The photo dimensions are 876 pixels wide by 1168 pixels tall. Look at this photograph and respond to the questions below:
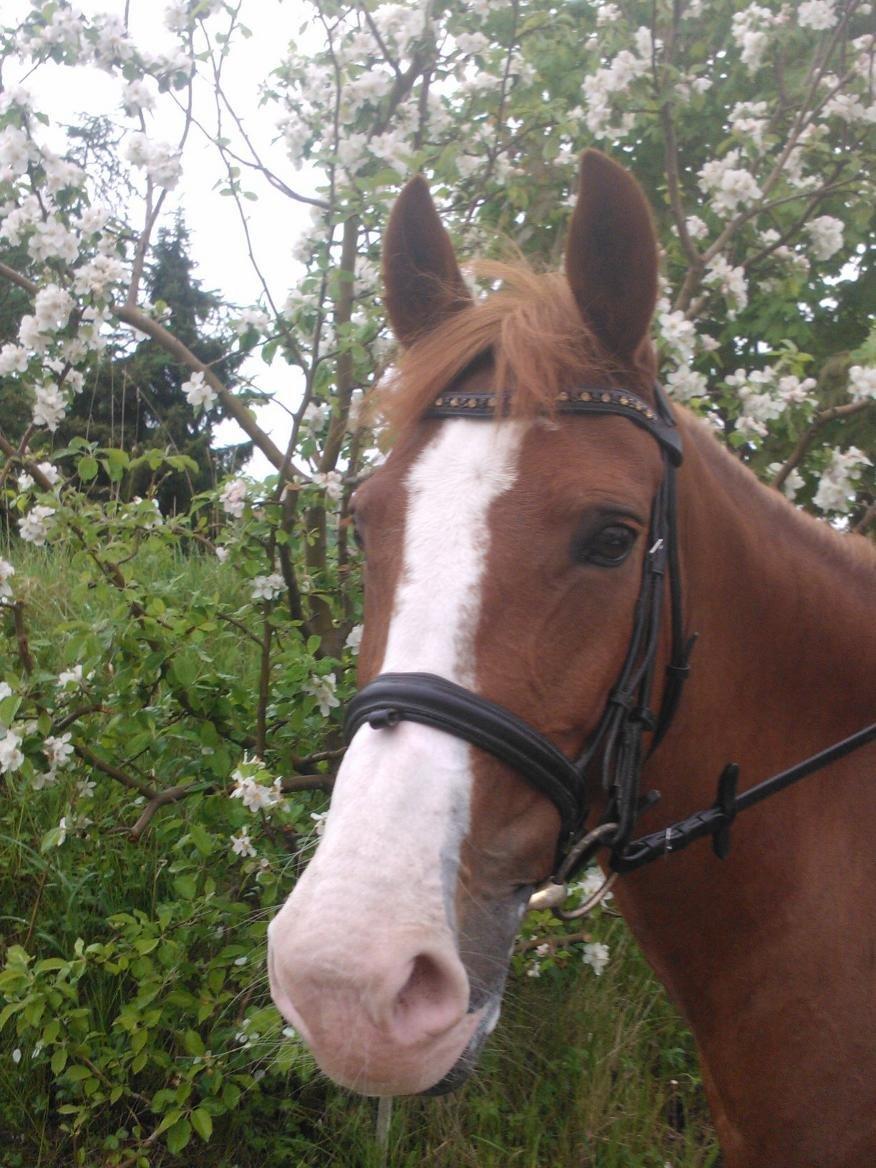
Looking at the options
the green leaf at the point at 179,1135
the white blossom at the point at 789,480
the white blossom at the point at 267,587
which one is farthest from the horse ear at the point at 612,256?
the green leaf at the point at 179,1135

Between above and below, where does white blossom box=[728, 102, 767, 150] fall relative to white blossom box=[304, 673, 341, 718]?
above

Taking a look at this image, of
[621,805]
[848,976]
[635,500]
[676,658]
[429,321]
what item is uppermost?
[429,321]

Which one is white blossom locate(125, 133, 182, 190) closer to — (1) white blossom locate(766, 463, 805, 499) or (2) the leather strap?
(2) the leather strap

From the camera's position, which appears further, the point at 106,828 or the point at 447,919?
the point at 106,828

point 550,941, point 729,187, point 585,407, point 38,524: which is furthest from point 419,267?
point 550,941

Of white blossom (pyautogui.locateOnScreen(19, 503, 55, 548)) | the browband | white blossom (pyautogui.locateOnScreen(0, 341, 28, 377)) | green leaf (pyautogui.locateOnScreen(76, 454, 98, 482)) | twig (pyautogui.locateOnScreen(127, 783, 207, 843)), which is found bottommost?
twig (pyautogui.locateOnScreen(127, 783, 207, 843))

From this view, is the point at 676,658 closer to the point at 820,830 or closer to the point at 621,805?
the point at 621,805

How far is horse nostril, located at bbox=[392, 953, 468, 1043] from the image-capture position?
1.13 meters

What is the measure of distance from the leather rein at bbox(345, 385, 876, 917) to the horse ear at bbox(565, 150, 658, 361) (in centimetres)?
15

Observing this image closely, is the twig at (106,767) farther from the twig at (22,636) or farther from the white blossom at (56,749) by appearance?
the twig at (22,636)

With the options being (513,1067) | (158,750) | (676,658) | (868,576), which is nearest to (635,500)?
(676,658)

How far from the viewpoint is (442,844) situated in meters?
1.23

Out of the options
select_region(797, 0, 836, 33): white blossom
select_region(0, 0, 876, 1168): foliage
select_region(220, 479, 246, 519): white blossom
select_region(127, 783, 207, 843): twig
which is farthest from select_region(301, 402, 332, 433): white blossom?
select_region(797, 0, 836, 33): white blossom

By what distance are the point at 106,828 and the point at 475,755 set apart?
239 cm
